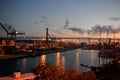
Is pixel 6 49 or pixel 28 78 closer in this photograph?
pixel 28 78

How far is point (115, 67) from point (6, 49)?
21317mm

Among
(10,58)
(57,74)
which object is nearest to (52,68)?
(57,74)

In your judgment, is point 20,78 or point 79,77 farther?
point 79,77

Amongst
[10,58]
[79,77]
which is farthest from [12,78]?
[10,58]

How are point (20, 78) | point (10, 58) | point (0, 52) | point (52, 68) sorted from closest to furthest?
point (20, 78)
point (52, 68)
point (10, 58)
point (0, 52)

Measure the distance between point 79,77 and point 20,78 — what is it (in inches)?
74.9

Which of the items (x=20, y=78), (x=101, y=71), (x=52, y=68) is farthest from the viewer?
(x=101, y=71)

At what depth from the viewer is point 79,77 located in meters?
7.42

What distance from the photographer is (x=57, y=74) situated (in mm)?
6957

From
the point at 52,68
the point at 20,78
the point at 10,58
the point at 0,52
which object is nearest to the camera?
the point at 20,78

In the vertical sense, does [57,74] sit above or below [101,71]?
above

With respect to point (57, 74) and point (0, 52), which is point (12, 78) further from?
point (0, 52)

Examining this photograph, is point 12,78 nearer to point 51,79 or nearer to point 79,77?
point 51,79

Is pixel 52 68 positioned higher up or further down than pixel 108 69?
higher up
